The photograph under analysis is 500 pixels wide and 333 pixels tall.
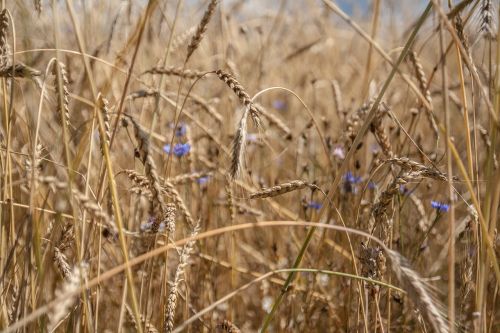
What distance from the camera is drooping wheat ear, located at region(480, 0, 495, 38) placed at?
120 centimetres

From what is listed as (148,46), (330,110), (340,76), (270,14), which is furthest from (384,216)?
(340,76)

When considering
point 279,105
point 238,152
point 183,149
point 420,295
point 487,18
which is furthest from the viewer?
point 279,105

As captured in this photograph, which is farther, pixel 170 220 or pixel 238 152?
pixel 170 220

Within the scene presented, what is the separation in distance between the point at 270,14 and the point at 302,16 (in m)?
2.38

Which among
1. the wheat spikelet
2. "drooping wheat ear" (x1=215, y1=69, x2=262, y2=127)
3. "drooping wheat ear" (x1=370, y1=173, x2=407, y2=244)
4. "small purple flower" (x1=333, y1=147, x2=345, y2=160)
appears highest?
"small purple flower" (x1=333, y1=147, x2=345, y2=160)

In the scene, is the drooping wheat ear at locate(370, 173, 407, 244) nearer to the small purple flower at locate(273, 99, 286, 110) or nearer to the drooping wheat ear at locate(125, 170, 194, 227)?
the drooping wheat ear at locate(125, 170, 194, 227)

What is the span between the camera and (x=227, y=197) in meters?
1.68

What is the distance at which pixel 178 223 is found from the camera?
7.24ft

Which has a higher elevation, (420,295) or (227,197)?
(227,197)

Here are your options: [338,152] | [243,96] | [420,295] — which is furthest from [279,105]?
[420,295]

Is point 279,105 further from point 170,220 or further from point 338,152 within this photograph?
point 170,220

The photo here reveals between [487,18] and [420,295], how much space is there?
680 millimetres

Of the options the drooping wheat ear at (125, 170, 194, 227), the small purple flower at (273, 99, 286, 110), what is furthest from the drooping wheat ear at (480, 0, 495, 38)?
the small purple flower at (273, 99, 286, 110)

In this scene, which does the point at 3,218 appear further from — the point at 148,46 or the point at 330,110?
the point at 330,110
